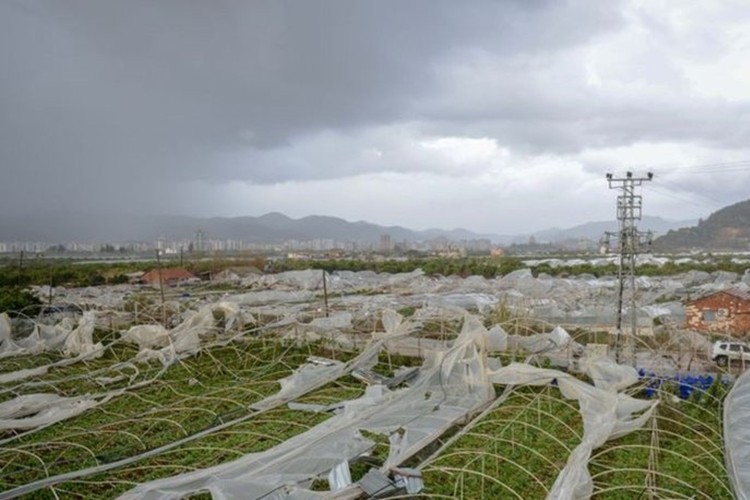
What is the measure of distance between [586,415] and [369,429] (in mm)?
2217

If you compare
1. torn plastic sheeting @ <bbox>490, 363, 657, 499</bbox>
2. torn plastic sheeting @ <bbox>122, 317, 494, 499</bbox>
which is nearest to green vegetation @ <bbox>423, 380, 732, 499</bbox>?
torn plastic sheeting @ <bbox>490, 363, 657, 499</bbox>

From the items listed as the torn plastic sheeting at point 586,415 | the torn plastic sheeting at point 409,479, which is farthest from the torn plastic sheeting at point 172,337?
the torn plastic sheeting at point 409,479

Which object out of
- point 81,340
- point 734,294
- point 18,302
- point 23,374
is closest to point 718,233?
point 734,294

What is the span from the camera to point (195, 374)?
9.11 metres

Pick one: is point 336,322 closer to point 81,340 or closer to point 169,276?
point 81,340

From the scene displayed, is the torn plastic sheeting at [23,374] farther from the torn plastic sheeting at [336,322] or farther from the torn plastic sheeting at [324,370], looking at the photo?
the torn plastic sheeting at [336,322]

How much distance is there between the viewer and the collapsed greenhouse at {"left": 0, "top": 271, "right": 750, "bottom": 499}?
4.74 metres

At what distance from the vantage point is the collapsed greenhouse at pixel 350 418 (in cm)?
474

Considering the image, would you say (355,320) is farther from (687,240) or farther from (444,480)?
(687,240)

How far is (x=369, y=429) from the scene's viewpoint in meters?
5.96

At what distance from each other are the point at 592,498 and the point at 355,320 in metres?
9.35

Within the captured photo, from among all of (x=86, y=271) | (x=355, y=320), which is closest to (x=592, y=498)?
(x=355, y=320)

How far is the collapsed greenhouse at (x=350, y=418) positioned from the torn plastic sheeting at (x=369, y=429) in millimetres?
20

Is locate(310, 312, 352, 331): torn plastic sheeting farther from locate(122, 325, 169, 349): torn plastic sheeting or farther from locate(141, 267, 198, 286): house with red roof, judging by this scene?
locate(141, 267, 198, 286): house with red roof
